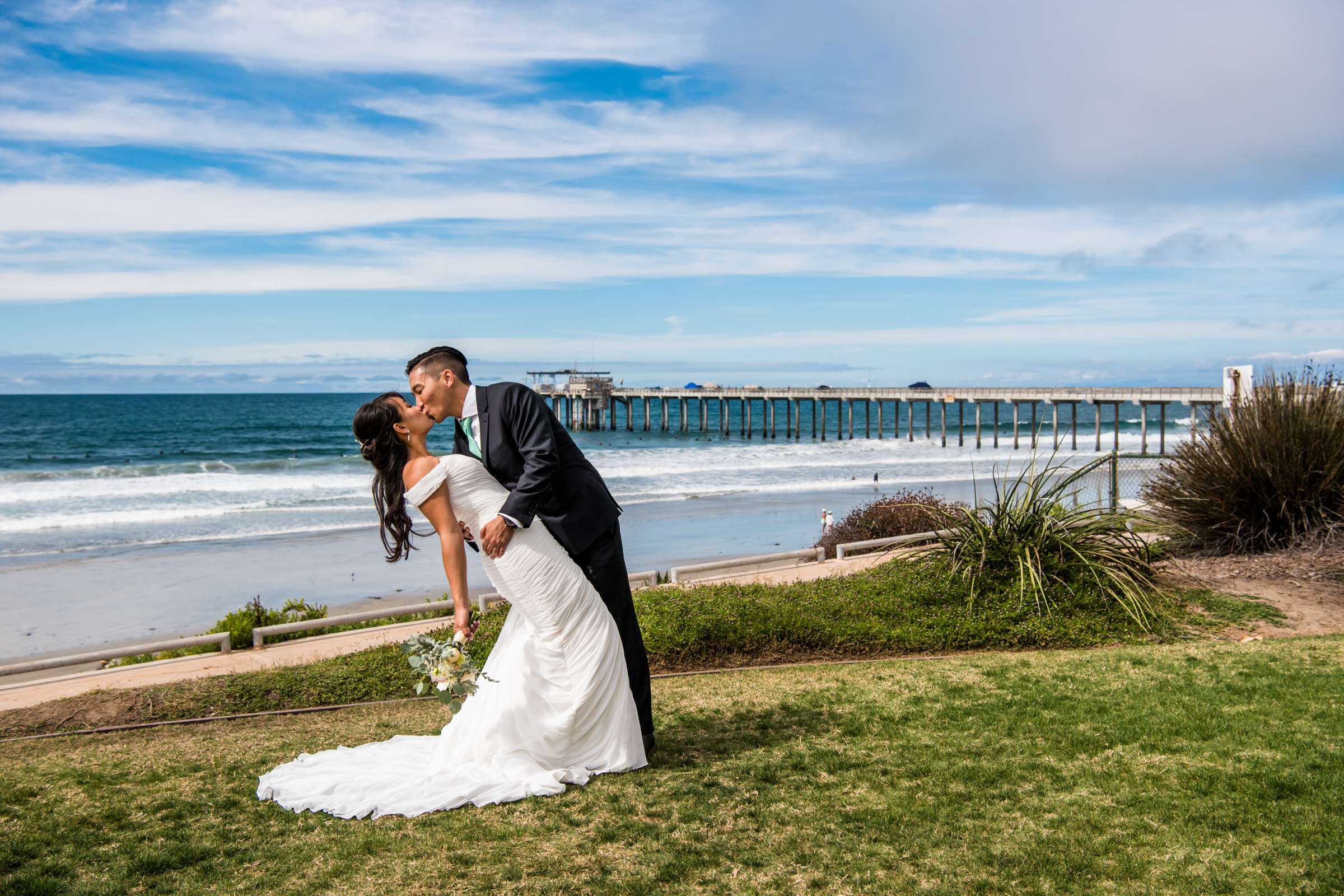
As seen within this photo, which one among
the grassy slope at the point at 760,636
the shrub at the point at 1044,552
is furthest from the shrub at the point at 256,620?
the shrub at the point at 1044,552

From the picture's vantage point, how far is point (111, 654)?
8398 millimetres

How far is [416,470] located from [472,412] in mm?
381

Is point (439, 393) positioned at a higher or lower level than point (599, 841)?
higher

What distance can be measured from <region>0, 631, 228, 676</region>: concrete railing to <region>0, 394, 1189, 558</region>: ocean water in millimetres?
6938

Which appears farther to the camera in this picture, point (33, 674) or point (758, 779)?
point (33, 674)

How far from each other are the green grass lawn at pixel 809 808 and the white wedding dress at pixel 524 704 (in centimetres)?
13

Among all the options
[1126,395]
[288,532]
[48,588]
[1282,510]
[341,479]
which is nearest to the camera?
[1282,510]

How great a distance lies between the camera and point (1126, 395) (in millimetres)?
43000

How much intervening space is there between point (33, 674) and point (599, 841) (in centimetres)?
886

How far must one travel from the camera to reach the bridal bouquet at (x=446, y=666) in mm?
4578

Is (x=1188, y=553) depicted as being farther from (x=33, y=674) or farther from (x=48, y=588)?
(x=48, y=588)

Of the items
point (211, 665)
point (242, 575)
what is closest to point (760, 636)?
point (211, 665)

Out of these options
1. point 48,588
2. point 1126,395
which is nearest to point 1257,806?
point 48,588

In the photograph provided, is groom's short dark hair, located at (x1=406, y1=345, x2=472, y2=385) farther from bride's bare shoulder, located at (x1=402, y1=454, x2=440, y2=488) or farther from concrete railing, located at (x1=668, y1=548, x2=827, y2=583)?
concrete railing, located at (x1=668, y1=548, x2=827, y2=583)
